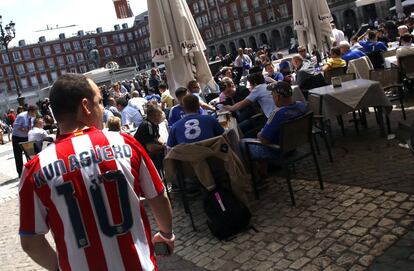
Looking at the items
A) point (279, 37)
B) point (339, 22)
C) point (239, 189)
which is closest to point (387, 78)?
point (239, 189)

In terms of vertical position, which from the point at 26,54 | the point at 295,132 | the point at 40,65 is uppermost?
the point at 26,54

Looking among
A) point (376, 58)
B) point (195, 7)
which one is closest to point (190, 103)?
point (376, 58)

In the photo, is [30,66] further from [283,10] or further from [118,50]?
[283,10]

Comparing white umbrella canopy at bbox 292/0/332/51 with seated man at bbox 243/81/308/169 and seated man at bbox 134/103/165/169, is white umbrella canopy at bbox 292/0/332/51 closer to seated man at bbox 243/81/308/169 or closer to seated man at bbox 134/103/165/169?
seated man at bbox 243/81/308/169

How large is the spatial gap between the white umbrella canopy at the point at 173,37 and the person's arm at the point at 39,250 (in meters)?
5.23

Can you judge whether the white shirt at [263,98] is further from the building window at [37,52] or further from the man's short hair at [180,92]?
the building window at [37,52]

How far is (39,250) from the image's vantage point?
1.90m

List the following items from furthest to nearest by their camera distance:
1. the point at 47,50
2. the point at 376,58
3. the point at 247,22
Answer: the point at 47,50 → the point at 247,22 → the point at 376,58

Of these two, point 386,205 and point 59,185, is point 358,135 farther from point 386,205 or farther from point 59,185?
point 59,185

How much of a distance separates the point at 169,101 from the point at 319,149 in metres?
4.55

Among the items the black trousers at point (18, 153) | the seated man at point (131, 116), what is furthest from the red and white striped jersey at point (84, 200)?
the black trousers at point (18, 153)

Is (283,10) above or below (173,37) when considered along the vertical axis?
above

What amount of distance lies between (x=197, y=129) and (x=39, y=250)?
10.6 ft

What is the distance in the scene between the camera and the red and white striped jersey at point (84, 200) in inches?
70.8
